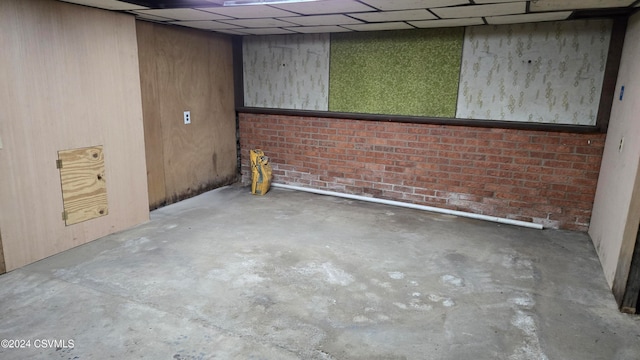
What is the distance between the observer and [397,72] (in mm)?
5152

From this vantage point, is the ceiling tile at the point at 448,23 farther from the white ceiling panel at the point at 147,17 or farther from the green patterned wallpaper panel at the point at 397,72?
the white ceiling panel at the point at 147,17

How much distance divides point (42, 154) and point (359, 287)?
2.97 m

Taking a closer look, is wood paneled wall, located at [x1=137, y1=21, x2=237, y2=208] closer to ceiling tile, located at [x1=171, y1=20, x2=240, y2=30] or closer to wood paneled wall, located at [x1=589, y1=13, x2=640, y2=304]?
ceiling tile, located at [x1=171, y1=20, x2=240, y2=30]

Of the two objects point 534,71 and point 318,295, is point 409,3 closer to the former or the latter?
point 534,71

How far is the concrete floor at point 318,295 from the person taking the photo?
2488 mm

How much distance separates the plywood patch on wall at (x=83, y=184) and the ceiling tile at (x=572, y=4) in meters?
4.23

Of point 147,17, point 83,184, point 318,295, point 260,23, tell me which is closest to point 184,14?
point 147,17

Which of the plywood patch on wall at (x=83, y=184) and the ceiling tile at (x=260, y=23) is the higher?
the ceiling tile at (x=260, y=23)

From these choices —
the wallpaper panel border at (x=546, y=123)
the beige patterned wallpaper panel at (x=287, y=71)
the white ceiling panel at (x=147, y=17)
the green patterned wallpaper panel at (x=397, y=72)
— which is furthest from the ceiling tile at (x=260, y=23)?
the wallpaper panel border at (x=546, y=123)

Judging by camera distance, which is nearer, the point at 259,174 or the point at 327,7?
the point at 327,7

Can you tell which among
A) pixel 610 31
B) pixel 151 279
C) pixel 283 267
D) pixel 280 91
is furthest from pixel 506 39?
pixel 151 279

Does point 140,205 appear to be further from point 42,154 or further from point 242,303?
point 242,303

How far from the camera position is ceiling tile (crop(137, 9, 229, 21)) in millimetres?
3848

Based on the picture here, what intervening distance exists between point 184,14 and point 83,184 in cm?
196
